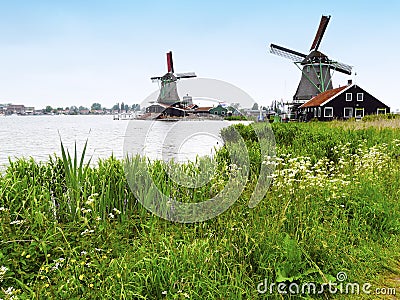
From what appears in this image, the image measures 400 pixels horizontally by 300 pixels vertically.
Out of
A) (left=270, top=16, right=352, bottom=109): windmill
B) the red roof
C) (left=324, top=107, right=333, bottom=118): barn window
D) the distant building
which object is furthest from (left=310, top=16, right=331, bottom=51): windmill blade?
the distant building

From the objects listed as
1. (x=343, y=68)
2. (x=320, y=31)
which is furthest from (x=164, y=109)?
(x=343, y=68)

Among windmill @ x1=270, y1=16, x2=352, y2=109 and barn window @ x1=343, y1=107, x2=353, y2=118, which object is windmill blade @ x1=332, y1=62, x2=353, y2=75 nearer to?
windmill @ x1=270, y1=16, x2=352, y2=109

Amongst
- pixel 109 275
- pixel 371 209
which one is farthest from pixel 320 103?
pixel 109 275

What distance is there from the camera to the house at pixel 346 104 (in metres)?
35.3

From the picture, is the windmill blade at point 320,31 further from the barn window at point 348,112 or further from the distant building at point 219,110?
the distant building at point 219,110

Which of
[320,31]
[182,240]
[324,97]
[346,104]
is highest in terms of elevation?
[320,31]

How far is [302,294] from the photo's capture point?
297 cm

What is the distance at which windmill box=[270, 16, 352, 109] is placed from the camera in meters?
40.6

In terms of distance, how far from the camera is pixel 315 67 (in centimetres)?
4062

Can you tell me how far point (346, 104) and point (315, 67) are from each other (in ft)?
22.9

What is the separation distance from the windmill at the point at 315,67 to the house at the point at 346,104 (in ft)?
14.1

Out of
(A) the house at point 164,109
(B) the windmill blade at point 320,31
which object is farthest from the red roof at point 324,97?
(A) the house at point 164,109

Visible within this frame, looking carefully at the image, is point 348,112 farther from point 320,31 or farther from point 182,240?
point 182,240

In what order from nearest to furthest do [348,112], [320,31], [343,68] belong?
[348,112]
[320,31]
[343,68]
